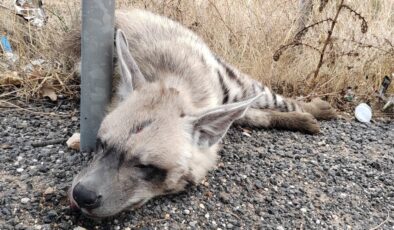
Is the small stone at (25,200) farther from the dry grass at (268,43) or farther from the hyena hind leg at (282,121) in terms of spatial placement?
the hyena hind leg at (282,121)

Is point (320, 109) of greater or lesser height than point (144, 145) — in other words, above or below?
below

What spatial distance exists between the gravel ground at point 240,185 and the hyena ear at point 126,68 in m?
0.46

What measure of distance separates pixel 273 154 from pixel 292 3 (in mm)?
2432

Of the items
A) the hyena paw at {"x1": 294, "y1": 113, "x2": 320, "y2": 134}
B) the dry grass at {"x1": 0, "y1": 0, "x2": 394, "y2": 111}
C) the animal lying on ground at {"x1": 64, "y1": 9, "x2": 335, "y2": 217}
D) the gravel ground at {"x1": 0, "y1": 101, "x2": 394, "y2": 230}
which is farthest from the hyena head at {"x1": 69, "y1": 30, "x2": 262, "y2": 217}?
the dry grass at {"x1": 0, "y1": 0, "x2": 394, "y2": 111}

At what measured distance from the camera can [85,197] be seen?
1946 millimetres

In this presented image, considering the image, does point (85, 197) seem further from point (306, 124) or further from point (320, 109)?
point (320, 109)

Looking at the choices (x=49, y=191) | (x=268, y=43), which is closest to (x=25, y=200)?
(x=49, y=191)

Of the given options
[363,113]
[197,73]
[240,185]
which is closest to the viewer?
[240,185]

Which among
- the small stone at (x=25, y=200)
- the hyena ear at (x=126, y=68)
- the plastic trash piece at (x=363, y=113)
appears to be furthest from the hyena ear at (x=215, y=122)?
the plastic trash piece at (x=363, y=113)

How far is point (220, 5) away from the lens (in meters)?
4.81

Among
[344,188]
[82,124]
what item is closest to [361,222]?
[344,188]

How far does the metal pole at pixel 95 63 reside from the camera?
2285 millimetres

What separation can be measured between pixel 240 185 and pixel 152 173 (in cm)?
58

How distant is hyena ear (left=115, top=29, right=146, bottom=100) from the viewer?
2383 millimetres
